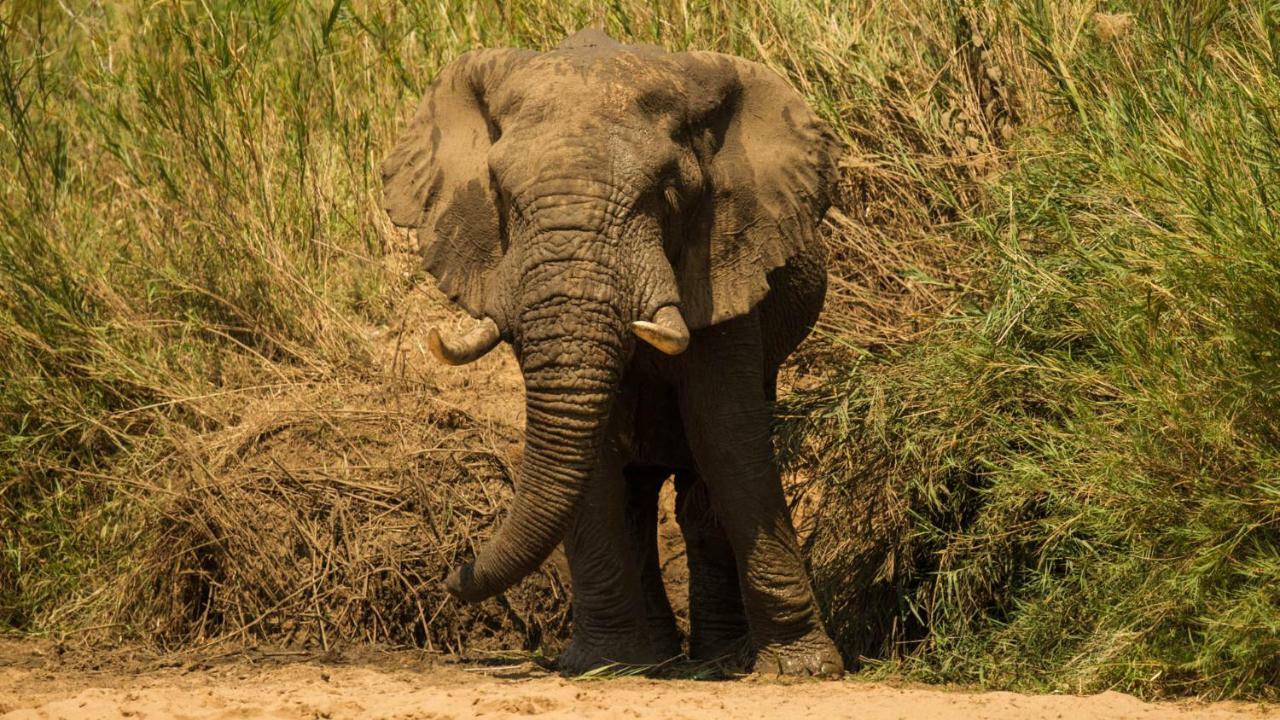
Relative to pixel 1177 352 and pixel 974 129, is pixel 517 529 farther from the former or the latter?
pixel 974 129

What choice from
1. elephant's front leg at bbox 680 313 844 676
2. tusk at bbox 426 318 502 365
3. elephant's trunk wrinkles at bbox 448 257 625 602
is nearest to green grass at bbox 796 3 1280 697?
elephant's front leg at bbox 680 313 844 676

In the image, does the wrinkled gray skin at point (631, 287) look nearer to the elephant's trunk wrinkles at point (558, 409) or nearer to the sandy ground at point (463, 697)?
the elephant's trunk wrinkles at point (558, 409)

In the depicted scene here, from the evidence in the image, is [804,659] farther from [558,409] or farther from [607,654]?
[558,409]

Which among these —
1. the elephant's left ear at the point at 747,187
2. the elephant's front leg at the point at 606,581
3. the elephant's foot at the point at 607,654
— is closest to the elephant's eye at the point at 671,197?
the elephant's left ear at the point at 747,187

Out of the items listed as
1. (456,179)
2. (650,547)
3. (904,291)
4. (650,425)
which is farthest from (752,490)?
(904,291)

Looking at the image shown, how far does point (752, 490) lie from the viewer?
6.45 metres

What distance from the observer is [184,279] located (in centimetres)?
895

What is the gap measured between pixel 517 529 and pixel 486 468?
1819 mm

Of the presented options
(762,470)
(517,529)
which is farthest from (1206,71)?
(517,529)

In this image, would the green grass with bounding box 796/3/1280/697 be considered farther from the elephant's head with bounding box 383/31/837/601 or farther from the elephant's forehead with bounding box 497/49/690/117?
the elephant's forehead with bounding box 497/49/690/117

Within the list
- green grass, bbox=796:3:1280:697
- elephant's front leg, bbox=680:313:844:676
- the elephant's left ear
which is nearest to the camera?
green grass, bbox=796:3:1280:697

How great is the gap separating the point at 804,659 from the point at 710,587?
32.8 inches

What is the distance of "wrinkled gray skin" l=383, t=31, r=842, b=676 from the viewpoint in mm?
5730

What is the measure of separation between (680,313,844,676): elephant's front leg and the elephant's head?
0.81 feet
